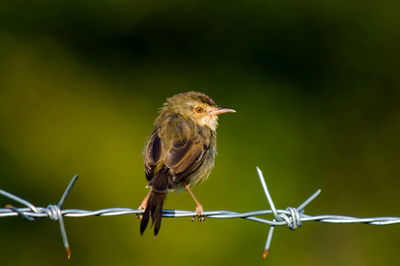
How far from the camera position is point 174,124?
768 cm

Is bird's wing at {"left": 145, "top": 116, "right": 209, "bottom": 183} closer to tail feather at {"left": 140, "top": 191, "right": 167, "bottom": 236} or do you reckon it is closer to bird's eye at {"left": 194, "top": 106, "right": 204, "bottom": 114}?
bird's eye at {"left": 194, "top": 106, "right": 204, "bottom": 114}

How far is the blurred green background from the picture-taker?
10.3 meters

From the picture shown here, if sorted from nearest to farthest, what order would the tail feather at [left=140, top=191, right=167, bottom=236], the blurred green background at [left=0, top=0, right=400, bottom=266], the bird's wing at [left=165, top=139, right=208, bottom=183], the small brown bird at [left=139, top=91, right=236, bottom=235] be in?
the tail feather at [left=140, top=191, right=167, bottom=236] < the small brown bird at [left=139, top=91, right=236, bottom=235] < the bird's wing at [left=165, top=139, right=208, bottom=183] < the blurred green background at [left=0, top=0, right=400, bottom=266]

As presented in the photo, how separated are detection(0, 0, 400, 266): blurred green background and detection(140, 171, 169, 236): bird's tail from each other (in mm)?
3631

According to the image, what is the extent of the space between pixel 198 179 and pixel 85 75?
226 inches

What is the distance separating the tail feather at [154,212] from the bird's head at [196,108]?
2.18m

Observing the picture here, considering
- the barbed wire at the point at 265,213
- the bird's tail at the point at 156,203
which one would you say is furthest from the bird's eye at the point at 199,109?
the barbed wire at the point at 265,213

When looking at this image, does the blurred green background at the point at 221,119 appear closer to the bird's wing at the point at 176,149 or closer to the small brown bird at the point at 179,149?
the small brown bird at the point at 179,149

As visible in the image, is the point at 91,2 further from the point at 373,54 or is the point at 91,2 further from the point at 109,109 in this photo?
the point at 373,54

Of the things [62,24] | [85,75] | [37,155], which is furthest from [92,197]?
[62,24]

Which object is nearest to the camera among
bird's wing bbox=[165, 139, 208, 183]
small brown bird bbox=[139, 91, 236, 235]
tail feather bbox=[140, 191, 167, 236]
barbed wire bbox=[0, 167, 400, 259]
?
barbed wire bbox=[0, 167, 400, 259]

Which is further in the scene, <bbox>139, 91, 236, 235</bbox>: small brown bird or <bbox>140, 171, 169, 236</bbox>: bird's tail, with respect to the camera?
<bbox>139, 91, 236, 235</bbox>: small brown bird

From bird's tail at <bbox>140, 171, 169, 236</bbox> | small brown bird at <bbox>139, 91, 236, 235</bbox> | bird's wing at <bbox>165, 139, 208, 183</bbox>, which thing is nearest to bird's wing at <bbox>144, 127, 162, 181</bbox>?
small brown bird at <bbox>139, 91, 236, 235</bbox>

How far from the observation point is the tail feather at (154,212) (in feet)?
19.0
